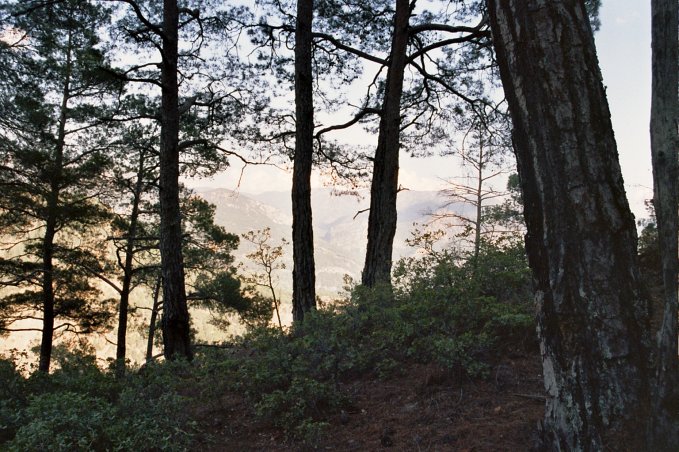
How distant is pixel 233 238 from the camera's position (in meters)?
15.4

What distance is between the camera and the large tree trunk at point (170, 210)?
7.22m

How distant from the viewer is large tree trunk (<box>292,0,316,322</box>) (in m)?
7.38

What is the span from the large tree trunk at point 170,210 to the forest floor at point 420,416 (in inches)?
139

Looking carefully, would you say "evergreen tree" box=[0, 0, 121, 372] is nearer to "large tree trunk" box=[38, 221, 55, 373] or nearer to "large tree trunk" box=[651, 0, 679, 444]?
"large tree trunk" box=[38, 221, 55, 373]

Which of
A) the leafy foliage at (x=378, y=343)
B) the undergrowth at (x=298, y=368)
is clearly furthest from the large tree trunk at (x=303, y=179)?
the leafy foliage at (x=378, y=343)

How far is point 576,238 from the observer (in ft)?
6.43

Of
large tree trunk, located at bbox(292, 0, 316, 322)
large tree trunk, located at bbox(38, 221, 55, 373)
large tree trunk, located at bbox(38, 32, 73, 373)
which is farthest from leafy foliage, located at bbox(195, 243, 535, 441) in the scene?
large tree trunk, located at bbox(38, 221, 55, 373)

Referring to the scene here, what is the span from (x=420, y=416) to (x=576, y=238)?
1700mm

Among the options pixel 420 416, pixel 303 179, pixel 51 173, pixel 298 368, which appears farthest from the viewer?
pixel 51 173

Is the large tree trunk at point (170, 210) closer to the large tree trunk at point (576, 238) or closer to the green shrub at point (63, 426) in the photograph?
the green shrub at point (63, 426)

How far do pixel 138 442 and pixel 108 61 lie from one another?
8.73m

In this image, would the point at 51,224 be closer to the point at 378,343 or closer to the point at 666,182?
the point at 378,343

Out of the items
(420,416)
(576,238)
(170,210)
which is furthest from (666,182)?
(170,210)

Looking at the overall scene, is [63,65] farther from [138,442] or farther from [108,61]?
[138,442]
